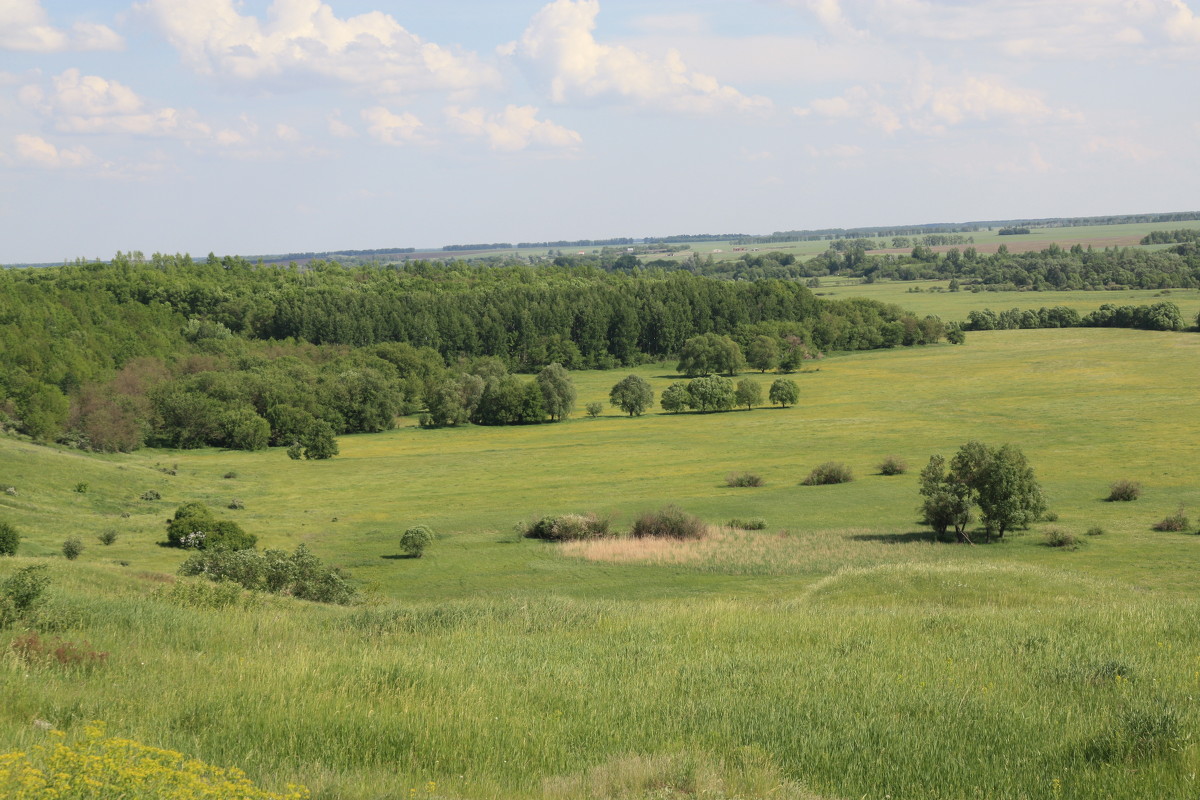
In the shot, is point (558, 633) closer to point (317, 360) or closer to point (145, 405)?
point (145, 405)

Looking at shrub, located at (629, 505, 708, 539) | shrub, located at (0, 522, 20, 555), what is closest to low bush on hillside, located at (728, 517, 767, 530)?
shrub, located at (629, 505, 708, 539)

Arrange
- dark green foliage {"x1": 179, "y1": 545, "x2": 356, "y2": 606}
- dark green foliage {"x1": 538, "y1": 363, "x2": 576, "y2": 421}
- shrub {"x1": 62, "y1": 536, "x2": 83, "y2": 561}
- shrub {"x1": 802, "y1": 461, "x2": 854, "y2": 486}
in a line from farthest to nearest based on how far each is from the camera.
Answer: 1. dark green foliage {"x1": 538, "y1": 363, "x2": 576, "y2": 421}
2. shrub {"x1": 802, "y1": 461, "x2": 854, "y2": 486}
3. shrub {"x1": 62, "y1": 536, "x2": 83, "y2": 561}
4. dark green foliage {"x1": 179, "y1": 545, "x2": 356, "y2": 606}

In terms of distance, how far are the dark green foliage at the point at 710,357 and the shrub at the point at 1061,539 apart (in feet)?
333

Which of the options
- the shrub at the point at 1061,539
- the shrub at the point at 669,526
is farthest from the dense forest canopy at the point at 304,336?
the shrub at the point at 1061,539

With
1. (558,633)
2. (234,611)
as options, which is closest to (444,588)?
(234,611)

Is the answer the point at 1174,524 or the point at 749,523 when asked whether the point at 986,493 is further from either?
the point at 749,523

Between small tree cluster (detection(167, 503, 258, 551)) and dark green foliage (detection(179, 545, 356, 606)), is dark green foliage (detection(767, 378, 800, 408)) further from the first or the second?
dark green foliage (detection(179, 545, 356, 606))

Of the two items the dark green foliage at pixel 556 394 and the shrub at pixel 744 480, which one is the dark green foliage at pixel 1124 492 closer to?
the shrub at pixel 744 480

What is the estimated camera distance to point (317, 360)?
5448 inches

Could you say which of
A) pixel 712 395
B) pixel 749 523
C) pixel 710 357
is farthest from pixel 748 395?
pixel 749 523

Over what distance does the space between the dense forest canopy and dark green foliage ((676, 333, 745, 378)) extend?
11.2 metres

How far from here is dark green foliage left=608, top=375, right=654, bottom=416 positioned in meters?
118

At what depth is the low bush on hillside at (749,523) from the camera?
5366 centimetres

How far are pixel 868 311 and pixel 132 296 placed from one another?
12847 centimetres
